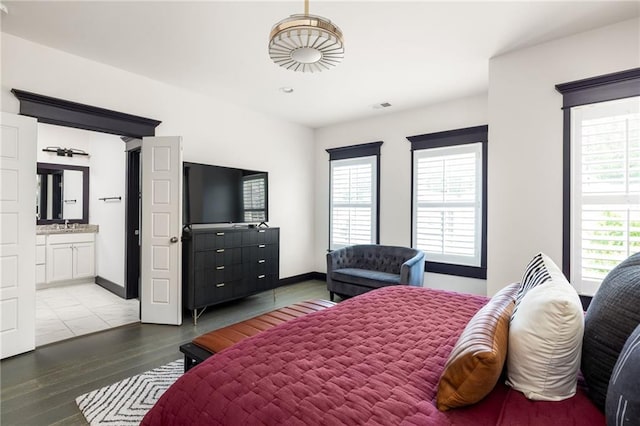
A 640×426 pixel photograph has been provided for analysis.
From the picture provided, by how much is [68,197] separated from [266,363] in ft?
21.2

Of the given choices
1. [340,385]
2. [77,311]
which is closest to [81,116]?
[77,311]

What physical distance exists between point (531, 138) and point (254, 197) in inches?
139

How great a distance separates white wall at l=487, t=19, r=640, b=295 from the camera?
9.07ft

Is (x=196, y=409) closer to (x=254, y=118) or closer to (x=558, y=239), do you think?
(x=558, y=239)

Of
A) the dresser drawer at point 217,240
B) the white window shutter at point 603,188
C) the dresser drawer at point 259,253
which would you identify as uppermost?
the white window shutter at point 603,188

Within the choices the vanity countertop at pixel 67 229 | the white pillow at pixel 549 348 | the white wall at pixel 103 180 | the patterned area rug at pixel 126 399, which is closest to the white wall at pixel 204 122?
the white wall at pixel 103 180

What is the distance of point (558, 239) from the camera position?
114 inches

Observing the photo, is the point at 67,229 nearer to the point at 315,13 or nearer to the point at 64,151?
the point at 64,151

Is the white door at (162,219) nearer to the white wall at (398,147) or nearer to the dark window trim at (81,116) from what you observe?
the dark window trim at (81,116)

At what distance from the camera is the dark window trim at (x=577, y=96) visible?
8.57ft

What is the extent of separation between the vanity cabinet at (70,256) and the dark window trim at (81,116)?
9.88 feet

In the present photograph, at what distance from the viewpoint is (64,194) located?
595cm

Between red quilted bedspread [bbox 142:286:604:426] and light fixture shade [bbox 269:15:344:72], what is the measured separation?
62.8 inches

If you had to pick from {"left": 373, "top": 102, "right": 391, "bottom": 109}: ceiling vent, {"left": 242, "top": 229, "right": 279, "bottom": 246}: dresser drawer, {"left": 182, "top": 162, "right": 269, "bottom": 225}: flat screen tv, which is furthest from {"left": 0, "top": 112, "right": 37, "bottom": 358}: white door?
{"left": 373, "top": 102, "right": 391, "bottom": 109}: ceiling vent
